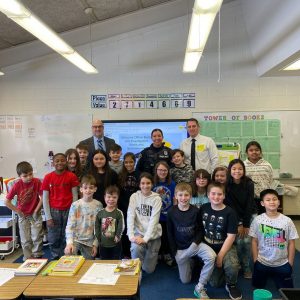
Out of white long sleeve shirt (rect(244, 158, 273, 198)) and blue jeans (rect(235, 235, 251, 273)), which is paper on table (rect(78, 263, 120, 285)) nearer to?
blue jeans (rect(235, 235, 251, 273))

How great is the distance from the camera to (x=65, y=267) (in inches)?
63.7

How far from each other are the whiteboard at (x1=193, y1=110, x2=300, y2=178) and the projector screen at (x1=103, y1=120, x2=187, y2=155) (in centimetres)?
58

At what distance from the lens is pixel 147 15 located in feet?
14.3

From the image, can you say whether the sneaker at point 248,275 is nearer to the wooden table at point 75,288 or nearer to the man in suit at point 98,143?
the wooden table at point 75,288

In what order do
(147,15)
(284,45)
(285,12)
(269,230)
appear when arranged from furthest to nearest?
1. (147,15)
2. (284,45)
3. (285,12)
4. (269,230)

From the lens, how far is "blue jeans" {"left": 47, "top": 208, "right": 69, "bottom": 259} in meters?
2.82

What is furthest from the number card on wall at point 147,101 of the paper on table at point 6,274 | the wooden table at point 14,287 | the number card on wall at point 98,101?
the wooden table at point 14,287

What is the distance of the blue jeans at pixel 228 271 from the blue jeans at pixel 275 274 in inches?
7.7

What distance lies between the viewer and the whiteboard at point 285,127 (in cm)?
452

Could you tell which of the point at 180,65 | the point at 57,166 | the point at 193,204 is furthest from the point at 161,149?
the point at 180,65

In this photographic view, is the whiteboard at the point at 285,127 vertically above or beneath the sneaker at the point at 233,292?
above

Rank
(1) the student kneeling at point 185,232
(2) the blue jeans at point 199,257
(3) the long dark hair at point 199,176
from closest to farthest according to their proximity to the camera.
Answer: (2) the blue jeans at point 199,257
(1) the student kneeling at point 185,232
(3) the long dark hair at point 199,176

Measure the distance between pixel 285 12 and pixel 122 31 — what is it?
2.48 metres

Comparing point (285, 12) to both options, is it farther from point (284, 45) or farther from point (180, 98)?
point (180, 98)
